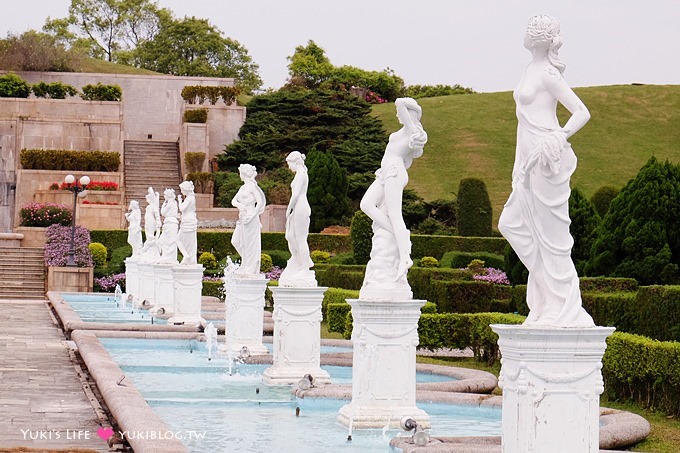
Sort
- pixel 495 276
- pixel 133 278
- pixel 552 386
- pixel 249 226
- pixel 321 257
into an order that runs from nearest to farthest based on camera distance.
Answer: pixel 552 386, pixel 249 226, pixel 133 278, pixel 495 276, pixel 321 257

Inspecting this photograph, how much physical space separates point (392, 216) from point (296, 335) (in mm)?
3395

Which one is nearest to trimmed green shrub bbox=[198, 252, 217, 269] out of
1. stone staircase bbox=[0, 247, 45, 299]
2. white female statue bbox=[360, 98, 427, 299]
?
stone staircase bbox=[0, 247, 45, 299]

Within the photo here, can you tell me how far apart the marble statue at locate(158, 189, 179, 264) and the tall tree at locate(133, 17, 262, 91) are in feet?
166

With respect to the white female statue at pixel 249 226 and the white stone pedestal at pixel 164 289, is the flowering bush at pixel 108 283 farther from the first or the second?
the white female statue at pixel 249 226

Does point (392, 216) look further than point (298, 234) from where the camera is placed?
No

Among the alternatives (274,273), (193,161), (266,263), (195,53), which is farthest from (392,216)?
(195,53)

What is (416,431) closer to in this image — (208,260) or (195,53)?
(208,260)

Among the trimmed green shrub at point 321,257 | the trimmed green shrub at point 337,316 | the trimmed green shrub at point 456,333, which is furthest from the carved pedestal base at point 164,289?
the trimmed green shrub at point 321,257

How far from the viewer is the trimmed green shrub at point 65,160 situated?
143 feet

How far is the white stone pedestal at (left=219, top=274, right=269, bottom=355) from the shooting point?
14.8 m

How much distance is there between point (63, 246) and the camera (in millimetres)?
33594

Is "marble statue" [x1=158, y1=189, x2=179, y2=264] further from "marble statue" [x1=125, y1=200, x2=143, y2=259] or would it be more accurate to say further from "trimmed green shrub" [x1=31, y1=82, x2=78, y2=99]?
"trimmed green shrub" [x1=31, y1=82, x2=78, y2=99]

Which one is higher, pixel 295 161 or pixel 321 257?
pixel 295 161

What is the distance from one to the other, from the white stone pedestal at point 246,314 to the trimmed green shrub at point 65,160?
3023 centimetres
